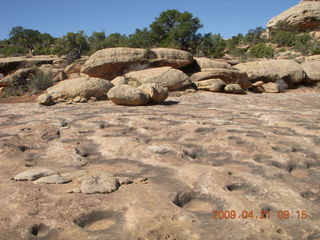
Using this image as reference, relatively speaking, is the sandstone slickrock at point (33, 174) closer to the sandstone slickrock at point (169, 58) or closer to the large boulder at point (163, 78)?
the large boulder at point (163, 78)

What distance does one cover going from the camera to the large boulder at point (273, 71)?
1138 centimetres

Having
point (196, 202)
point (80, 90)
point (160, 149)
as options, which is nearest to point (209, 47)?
point (80, 90)

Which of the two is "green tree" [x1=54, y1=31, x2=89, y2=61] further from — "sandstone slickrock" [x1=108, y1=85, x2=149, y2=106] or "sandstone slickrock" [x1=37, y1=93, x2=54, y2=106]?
"sandstone slickrock" [x1=108, y1=85, x2=149, y2=106]

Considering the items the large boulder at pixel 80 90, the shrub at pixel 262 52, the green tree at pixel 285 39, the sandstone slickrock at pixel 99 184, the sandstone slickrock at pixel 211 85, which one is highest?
the green tree at pixel 285 39

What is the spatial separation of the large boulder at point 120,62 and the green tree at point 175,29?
6.99 meters

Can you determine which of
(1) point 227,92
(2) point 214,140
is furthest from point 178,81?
(2) point 214,140

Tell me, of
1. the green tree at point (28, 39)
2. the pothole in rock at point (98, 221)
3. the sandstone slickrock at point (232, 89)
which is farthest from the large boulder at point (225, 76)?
the green tree at point (28, 39)

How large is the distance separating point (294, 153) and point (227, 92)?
663 cm

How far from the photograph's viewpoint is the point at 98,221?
180 cm

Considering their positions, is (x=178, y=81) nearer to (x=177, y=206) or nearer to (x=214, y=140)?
(x=214, y=140)

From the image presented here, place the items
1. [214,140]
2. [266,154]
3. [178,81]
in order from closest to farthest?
[266,154], [214,140], [178,81]

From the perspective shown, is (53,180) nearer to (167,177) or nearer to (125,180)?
(125,180)

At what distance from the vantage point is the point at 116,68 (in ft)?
34.9

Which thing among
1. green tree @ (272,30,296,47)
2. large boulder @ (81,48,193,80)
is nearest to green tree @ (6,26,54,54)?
large boulder @ (81,48,193,80)
